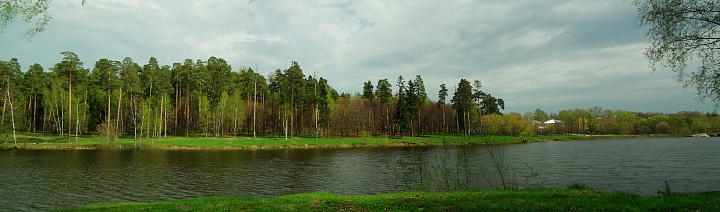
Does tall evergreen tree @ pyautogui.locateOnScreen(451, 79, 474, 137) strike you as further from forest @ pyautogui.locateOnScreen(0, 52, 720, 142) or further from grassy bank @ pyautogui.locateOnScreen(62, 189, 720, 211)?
grassy bank @ pyautogui.locateOnScreen(62, 189, 720, 211)

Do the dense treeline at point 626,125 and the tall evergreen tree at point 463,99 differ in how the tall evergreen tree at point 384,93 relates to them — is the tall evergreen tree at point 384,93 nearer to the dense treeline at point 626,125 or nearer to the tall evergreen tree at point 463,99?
the tall evergreen tree at point 463,99

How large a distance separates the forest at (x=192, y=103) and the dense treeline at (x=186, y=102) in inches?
8.7

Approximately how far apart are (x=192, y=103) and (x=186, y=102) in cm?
438

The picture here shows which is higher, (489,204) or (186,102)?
(186,102)

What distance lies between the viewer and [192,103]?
7988 centimetres

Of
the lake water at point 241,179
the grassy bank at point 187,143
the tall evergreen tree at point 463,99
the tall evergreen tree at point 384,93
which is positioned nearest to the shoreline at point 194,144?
the grassy bank at point 187,143

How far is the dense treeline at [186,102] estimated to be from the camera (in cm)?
6538

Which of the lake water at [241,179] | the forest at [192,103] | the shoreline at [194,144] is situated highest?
the forest at [192,103]

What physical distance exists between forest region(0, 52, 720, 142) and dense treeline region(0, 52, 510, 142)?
22 cm

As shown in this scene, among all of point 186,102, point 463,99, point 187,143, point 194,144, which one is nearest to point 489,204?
point 194,144

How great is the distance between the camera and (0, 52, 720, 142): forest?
65.2 meters

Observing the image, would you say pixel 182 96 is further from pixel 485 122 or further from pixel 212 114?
pixel 485 122

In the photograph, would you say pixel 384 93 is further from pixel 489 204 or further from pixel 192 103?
pixel 489 204

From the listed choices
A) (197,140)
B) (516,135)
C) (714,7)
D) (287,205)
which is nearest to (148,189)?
(287,205)
